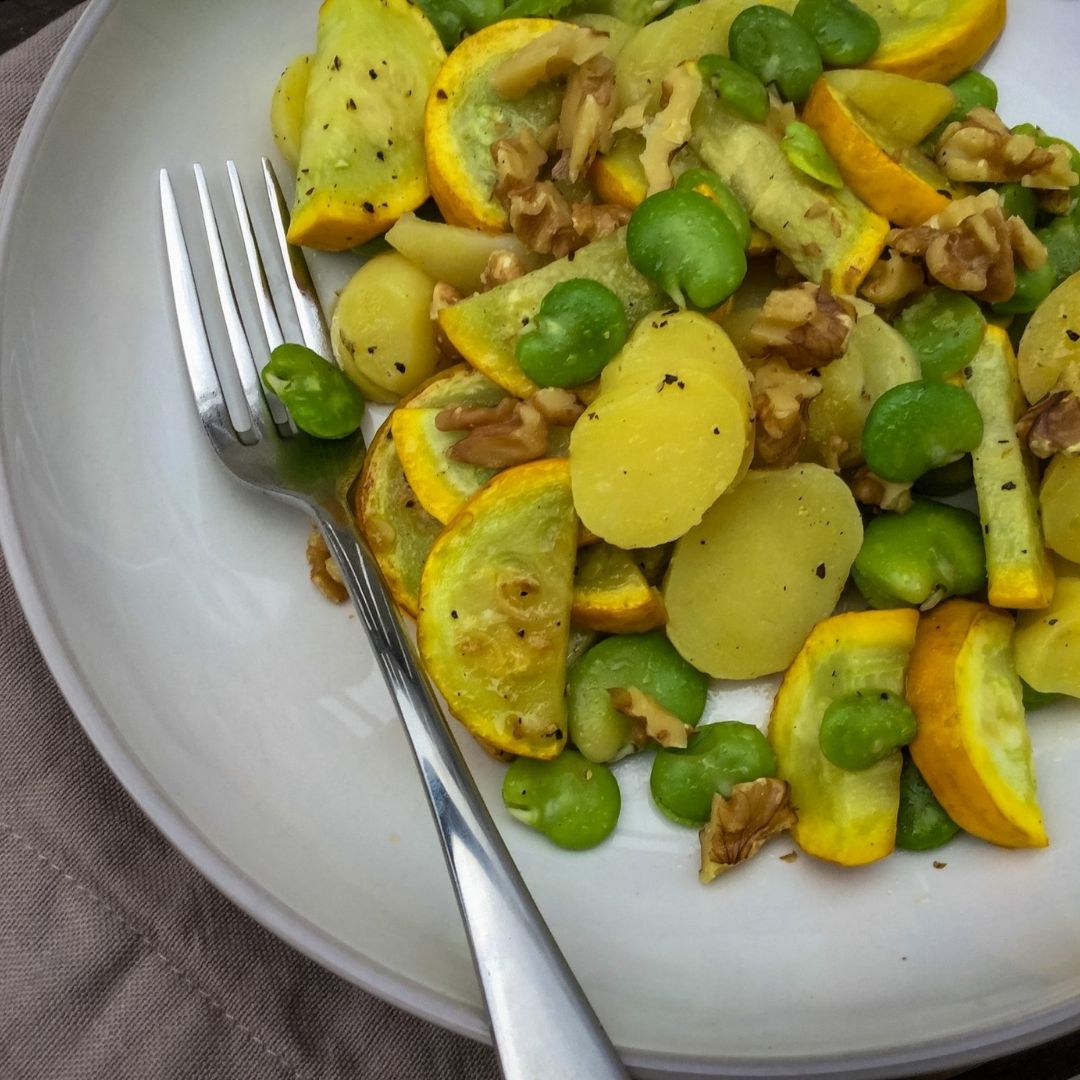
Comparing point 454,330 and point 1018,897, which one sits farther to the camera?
point 454,330

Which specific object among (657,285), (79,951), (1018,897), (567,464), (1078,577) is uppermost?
(657,285)

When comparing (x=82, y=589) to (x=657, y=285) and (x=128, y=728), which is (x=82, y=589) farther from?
(x=657, y=285)

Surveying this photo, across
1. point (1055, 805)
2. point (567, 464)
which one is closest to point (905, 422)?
point (567, 464)

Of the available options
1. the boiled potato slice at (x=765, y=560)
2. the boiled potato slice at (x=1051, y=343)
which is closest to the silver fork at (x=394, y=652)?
the boiled potato slice at (x=765, y=560)

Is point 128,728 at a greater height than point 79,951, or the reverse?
point 128,728

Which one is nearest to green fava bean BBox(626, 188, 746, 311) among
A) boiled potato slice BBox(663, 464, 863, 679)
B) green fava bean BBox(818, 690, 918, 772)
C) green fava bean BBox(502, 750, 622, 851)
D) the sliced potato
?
the sliced potato

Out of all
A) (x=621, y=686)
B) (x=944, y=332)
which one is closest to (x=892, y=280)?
(x=944, y=332)
